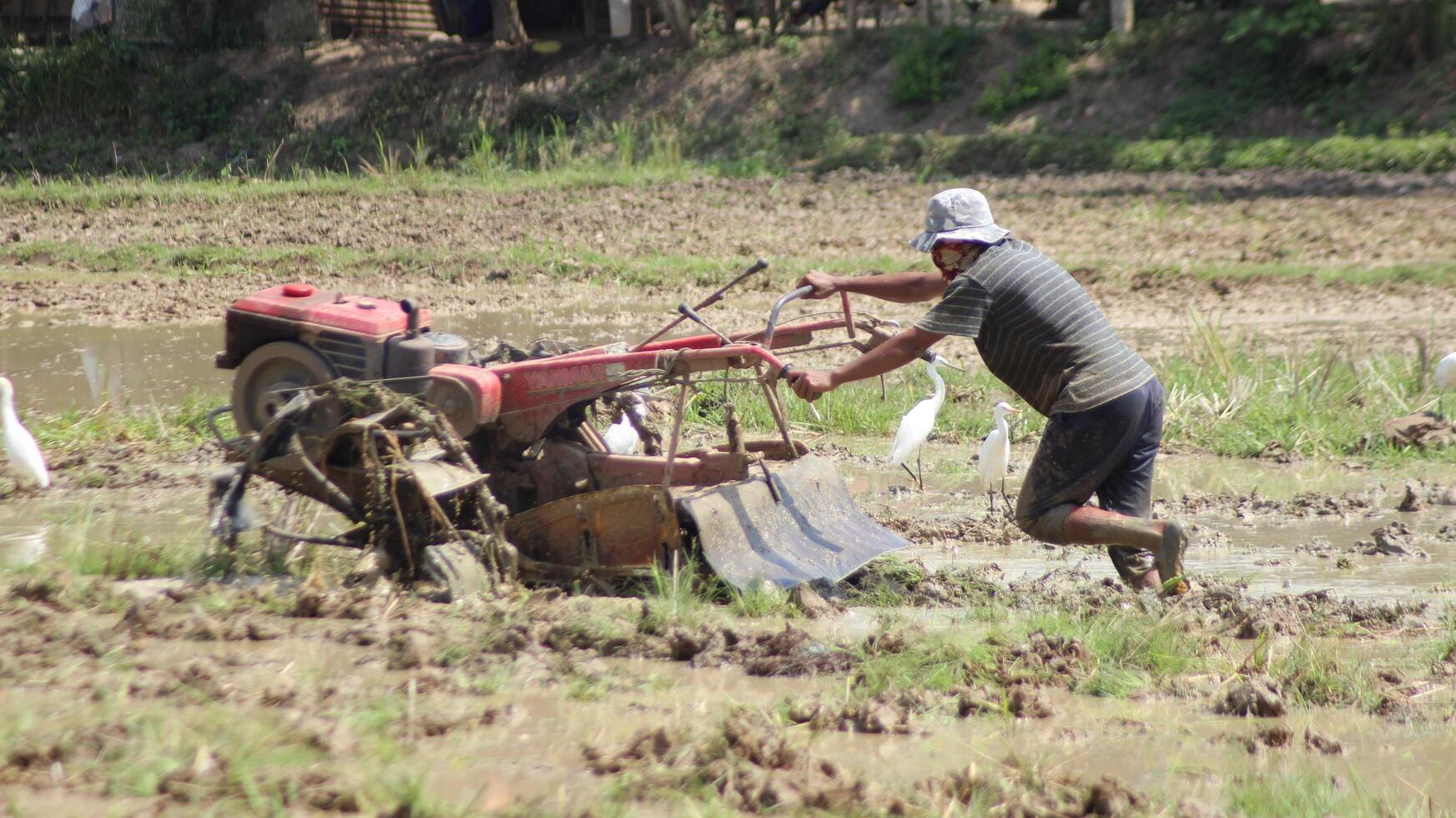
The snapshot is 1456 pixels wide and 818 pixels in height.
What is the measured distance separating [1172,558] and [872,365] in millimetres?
1156

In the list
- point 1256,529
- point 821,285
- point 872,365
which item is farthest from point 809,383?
point 1256,529

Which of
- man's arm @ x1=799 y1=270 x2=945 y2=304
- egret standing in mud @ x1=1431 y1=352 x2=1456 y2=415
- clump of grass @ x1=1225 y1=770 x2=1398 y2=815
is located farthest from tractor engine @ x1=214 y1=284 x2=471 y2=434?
egret standing in mud @ x1=1431 y1=352 x2=1456 y2=415

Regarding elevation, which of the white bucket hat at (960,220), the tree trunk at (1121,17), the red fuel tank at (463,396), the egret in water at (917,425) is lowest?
the egret in water at (917,425)

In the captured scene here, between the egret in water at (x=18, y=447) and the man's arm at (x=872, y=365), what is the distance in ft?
11.6

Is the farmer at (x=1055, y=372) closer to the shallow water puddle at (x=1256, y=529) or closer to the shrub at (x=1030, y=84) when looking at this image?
the shallow water puddle at (x=1256, y=529)

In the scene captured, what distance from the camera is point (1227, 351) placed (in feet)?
27.8

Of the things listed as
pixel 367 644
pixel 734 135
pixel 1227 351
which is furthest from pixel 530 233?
pixel 367 644

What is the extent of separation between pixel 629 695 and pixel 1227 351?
19.4ft

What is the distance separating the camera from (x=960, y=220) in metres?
4.51

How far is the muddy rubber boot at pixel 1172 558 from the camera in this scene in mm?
4387

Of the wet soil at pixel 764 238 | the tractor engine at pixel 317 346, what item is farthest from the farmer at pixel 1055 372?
the wet soil at pixel 764 238

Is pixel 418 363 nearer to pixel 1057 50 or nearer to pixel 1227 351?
pixel 1227 351

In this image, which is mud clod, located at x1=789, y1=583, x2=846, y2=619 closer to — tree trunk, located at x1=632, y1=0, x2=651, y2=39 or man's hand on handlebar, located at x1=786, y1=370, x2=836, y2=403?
man's hand on handlebar, located at x1=786, y1=370, x2=836, y2=403

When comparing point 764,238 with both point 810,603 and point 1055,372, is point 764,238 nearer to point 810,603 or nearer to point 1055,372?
point 1055,372
